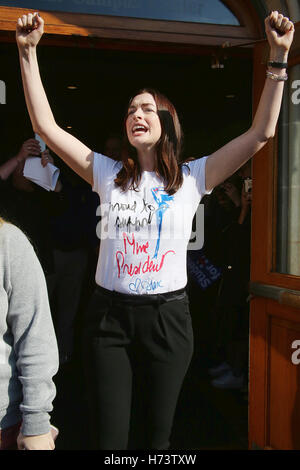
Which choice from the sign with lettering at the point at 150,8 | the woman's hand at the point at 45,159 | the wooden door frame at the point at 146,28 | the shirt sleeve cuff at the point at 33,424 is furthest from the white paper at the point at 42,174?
the shirt sleeve cuff at the point at 33,424

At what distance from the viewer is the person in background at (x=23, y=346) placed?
123cm

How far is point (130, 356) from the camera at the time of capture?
73.8 inches

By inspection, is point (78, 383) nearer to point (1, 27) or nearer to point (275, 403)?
point (275, 403)

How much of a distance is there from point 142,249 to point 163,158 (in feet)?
1.28

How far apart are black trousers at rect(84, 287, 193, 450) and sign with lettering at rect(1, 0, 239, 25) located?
1479 millimetres

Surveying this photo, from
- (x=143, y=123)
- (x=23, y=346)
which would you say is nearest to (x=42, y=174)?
(x=143, y=123)

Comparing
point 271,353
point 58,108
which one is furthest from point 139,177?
point 58,108

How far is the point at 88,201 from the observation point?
423 cm

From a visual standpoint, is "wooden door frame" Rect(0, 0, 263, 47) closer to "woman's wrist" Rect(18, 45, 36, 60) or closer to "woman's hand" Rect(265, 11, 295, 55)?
"woman's wrist" Rect(18, 45, 36, 60)

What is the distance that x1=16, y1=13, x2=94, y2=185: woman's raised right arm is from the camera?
1.77m

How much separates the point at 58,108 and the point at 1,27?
4118 millimetres

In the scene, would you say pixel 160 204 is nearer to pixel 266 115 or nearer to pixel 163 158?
pixel 163 158

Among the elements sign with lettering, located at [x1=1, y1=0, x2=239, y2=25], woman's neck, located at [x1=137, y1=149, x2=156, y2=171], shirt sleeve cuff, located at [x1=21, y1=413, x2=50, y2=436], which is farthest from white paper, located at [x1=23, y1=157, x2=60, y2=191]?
shirt sleeve cuff, located at [x1=21, y1=413, x2=50, y2=436]

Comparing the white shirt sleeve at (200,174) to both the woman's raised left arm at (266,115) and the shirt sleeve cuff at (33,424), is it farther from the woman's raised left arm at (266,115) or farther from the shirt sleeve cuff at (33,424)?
the shirt sleeve cuff at (33,424)
